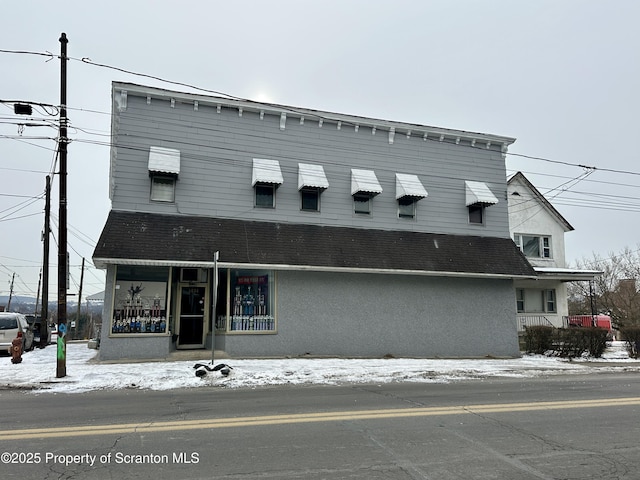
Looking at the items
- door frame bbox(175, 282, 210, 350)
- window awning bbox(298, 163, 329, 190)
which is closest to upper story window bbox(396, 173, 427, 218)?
window awning bbox(298, 163, 329, 190)

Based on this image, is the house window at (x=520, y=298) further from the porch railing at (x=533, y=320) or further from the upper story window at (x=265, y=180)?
the upper story window at (x=265, y=180)

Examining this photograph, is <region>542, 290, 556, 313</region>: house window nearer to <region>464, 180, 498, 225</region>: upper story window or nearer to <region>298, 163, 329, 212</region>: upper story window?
<region>464, 180, 498, 225</region>: upper story window

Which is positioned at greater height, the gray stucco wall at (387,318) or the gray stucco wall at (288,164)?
the gray stucco wall at (288,164)

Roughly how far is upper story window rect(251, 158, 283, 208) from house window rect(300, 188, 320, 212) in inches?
39.9

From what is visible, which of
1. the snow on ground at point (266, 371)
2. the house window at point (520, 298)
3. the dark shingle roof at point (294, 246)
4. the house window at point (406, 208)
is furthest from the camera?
the house window at point (520, 298)

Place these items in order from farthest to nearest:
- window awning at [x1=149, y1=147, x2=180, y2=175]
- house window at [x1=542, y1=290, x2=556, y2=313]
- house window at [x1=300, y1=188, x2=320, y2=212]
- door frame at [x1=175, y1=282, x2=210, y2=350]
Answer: house window at [x1=542, y1=290, x2=556, y2=313] → house window at [x1=300, y1=188, x2=320, y2=212] → door frame at [x1=175, y1=282, x2=210, y2=350] → window awning at [x1=149, y1=147, x2=180, y2=175]

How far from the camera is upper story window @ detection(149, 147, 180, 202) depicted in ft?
47.4

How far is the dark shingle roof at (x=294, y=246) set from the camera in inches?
538

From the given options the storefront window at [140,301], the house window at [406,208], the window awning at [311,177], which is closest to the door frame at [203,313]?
the storefront window at [140,301]

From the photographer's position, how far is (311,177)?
1614 cm

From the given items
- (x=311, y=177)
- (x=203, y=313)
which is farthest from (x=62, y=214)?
(x=311, y=177)

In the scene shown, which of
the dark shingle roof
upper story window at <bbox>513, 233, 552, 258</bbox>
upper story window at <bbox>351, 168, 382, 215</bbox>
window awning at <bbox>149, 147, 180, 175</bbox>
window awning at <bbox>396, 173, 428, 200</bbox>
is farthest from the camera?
upper story window at <bbox>513, 233, 552, 258</bbox>

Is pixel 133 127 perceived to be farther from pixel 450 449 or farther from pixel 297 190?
pixel 450 449

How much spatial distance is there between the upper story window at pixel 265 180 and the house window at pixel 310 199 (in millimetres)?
1014
